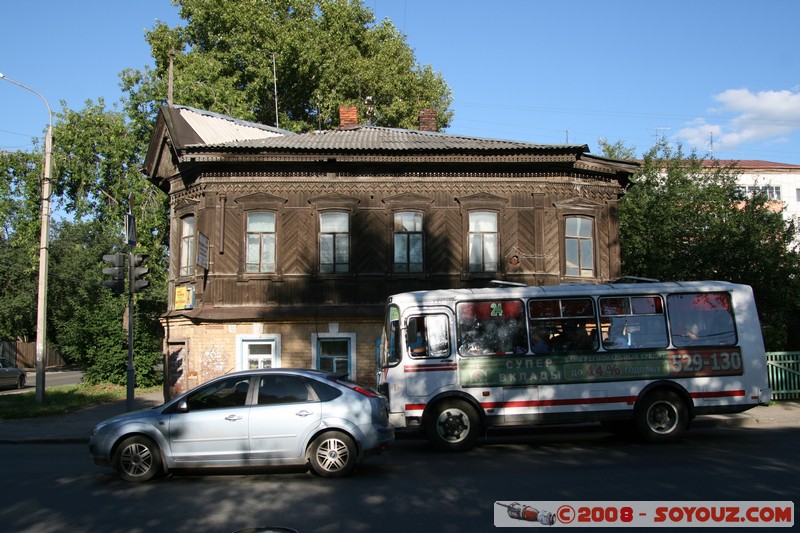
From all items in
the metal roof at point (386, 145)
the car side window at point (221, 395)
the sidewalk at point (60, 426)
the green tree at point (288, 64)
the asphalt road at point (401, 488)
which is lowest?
the sidewalk at point (60, 426)

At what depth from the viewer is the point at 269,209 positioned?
65.0 ft

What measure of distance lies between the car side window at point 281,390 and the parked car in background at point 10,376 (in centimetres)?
→ 2876

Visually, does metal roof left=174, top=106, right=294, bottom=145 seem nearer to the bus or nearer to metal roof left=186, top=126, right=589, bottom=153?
metal roof left=186, top=126, right=589, bottom=153

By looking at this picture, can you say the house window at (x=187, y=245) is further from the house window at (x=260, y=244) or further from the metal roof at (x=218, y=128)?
the metal roof at (x=218, y=128)

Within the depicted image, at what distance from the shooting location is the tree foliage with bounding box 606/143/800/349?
68.3 ft

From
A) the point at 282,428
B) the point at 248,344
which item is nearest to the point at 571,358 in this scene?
the point at 282,428

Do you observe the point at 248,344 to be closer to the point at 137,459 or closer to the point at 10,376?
the point at 137,459

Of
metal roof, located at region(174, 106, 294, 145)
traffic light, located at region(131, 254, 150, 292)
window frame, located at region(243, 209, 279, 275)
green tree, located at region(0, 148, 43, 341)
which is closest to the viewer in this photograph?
traffic light, located at region(131, 254, 150, 292)

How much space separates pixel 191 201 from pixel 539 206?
10.1 metres

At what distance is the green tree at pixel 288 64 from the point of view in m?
33.4

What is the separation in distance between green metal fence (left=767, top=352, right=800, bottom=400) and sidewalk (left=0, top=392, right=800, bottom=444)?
429 millimetres

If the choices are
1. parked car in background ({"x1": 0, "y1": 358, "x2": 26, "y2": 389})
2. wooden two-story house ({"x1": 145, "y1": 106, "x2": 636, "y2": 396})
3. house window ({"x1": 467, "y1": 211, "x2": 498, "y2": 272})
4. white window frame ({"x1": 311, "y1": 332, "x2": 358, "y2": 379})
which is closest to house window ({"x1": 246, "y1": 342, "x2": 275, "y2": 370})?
wooden two-story house ({"x1": 145, "y1": 106, "x2": 636, "y2": 396})

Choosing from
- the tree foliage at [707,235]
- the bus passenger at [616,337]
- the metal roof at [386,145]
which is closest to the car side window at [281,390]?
the bus passenger at [616,337]

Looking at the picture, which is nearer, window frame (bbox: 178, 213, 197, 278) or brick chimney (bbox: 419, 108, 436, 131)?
window frame (bbox: 178, 213, 197, 278)
